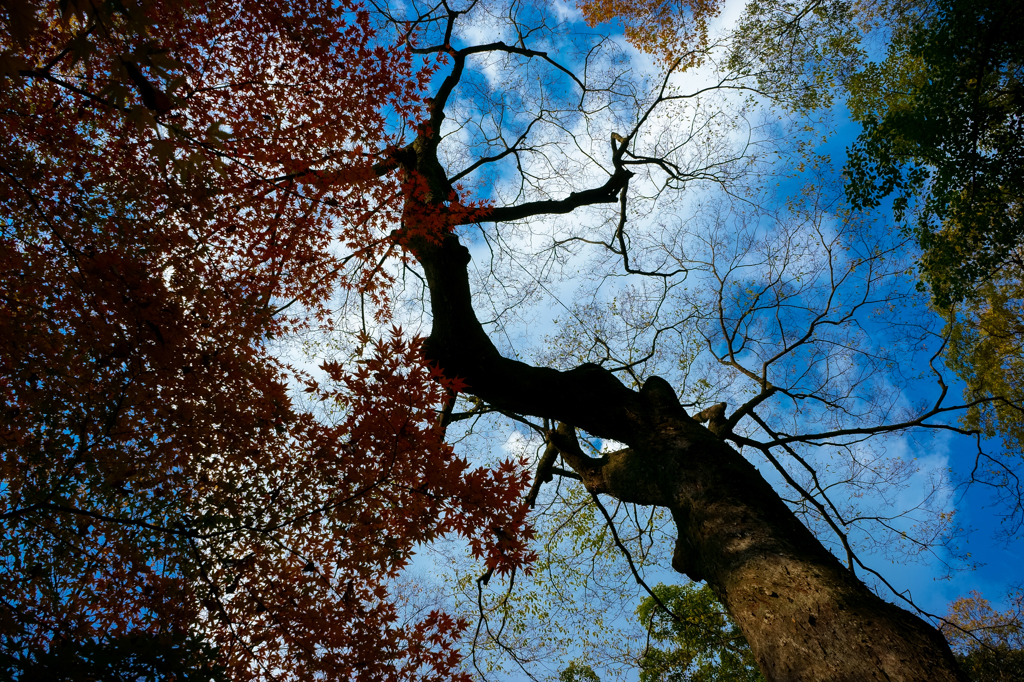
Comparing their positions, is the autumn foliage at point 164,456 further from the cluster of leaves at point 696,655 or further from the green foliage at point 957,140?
the green foliage at point 957,140

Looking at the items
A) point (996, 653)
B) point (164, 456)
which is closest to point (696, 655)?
point (996, 653)

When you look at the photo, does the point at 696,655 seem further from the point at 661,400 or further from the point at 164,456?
the point at 164,456

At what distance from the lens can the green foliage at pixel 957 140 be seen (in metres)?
5.92

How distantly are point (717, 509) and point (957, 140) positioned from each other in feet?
20.1

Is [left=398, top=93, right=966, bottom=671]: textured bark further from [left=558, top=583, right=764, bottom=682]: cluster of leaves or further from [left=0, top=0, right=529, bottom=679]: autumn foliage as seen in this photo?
[left=558, top=583, right=764, bottom=682]: cluster of leaves

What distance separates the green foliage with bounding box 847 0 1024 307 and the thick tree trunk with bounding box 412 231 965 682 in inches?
179

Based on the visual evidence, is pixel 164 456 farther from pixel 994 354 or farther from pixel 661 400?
pixel 994 354

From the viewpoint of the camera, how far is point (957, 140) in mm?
6223

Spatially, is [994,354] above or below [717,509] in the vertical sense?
above

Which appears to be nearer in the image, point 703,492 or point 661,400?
point 703,492

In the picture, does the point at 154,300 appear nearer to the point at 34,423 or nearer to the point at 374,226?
the point at 34,423

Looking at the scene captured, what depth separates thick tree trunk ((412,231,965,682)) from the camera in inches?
101

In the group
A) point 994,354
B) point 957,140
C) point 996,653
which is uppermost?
point 957,140

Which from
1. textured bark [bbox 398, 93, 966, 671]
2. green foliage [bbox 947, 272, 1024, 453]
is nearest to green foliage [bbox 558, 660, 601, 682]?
textured bark [bbox 398, 93, 966, 671]
